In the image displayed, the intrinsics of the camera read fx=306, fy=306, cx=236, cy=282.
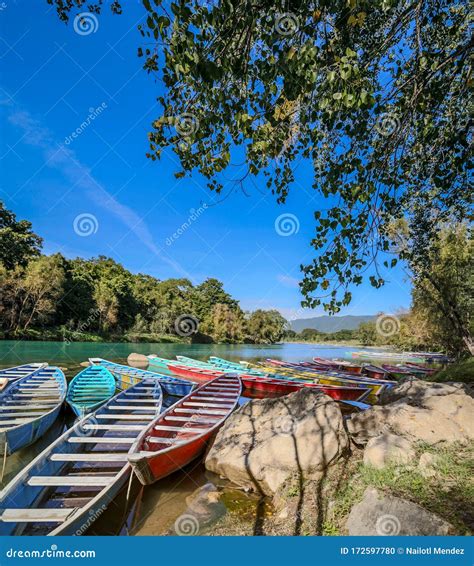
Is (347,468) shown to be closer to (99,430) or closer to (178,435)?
(178,435)

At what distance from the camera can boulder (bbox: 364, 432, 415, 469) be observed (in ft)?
11.9

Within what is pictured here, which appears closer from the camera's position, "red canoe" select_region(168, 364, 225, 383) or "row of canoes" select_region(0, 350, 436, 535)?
"row of canoes" select_region(0, 350, 436, 535)

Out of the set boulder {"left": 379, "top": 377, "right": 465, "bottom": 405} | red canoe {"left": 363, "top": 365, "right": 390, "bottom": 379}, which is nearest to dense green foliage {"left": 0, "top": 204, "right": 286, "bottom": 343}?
red canoe {"left": 363, "top": 365, "right": 390, "bottom": 379}

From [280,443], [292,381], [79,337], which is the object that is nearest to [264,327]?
[79,337]

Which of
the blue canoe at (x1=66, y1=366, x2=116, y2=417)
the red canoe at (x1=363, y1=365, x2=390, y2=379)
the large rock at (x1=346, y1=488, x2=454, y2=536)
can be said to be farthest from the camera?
the red canoe at (x1=363, y1=365, x2=390, y2=379)

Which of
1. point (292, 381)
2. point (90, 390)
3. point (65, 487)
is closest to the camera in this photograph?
point (65, 487)

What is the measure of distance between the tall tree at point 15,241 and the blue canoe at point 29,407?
3149 cm

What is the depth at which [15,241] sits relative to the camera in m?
37.1

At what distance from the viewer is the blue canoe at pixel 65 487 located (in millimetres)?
3396

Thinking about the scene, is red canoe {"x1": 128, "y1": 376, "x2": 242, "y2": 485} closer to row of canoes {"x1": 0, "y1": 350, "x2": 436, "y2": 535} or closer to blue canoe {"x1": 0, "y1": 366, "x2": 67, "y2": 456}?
row of canoes {"x1": 0, "y1": 350, "x2": 436, "y2": 535}

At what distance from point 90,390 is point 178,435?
5265mm

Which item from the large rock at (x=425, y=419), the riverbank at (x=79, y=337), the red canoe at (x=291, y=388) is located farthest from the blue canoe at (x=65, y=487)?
the riverbank at (x=79, y=337)

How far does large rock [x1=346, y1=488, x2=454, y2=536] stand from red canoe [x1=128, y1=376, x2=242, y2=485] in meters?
2.87

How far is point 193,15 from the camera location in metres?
2.21
